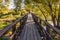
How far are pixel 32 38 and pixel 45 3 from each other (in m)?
11.0

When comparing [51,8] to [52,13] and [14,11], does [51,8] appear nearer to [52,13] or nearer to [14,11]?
[52,13]

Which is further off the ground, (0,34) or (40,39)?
(0,34)

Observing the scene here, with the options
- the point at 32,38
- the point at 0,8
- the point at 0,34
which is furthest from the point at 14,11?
the point at 0,34

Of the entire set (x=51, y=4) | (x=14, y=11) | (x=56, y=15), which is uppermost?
(x=51, y=4)

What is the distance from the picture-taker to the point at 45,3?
17734 millimetres

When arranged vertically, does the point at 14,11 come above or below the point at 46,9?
below

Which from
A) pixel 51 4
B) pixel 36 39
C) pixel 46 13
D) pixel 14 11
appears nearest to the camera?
pixel 36 39

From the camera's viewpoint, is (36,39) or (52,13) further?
(52,13)

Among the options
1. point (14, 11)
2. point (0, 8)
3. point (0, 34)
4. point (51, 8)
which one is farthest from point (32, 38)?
point (14, 11)

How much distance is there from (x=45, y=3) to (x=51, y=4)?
29.7 inches

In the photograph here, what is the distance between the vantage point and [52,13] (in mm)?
17562

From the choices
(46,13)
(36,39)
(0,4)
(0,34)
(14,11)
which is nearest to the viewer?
(0,34)

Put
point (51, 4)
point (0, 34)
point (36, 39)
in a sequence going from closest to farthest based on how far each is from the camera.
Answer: point (0, 34), point (36, 39), point (51, 4)

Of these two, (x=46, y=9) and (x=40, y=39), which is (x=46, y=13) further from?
(x=40, y=39)
